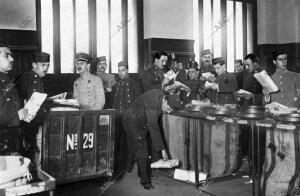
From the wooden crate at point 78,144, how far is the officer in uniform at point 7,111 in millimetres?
411

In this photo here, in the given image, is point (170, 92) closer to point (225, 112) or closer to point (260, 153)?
point (225, 112)

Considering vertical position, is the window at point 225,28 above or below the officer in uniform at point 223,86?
above

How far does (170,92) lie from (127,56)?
210 cm

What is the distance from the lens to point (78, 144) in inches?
164

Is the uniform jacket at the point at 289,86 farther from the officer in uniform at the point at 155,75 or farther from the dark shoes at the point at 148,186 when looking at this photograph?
the dark shoes at the point at 148,186

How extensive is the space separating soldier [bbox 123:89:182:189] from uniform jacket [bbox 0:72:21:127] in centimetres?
124

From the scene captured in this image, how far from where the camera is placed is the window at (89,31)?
5828 millimetres

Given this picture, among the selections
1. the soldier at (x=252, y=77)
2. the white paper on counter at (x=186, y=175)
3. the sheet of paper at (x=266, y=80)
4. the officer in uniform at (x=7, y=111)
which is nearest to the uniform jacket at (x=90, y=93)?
the officer in uniform at (x=7, y=111)

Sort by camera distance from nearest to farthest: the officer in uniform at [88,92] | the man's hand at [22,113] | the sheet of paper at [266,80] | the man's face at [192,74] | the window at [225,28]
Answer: the man's hand at [22,113], the sheet of paper at [266,80], the officer in uniform at [88,92], the man's face at [192,74], the window at [225,28]

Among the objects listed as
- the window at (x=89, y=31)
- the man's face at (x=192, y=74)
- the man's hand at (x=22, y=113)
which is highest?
the window at (x=89, y=31)

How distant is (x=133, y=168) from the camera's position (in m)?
4.93

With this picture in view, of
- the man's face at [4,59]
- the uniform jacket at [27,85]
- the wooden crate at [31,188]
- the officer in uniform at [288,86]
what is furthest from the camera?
the officer in uniform at [288,86]

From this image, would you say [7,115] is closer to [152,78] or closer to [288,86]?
[152,78]

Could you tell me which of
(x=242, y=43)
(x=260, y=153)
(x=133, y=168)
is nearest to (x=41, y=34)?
(x=133, y=168)
